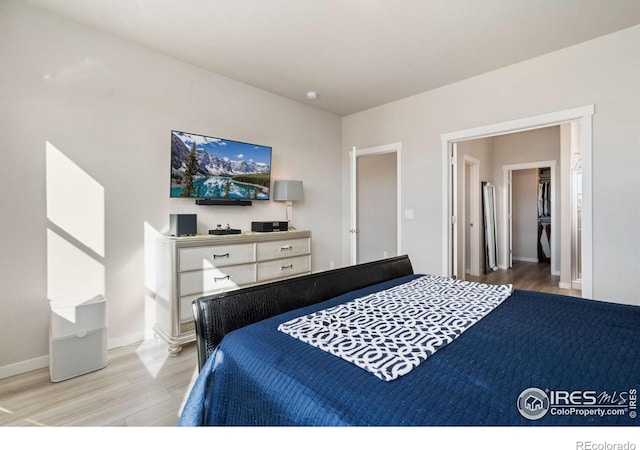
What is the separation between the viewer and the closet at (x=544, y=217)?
644 cm

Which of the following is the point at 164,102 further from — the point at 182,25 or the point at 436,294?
the point at 436,294

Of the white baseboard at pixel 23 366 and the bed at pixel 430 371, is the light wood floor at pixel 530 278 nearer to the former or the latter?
the bed at pixel 430 371

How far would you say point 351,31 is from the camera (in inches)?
98.0

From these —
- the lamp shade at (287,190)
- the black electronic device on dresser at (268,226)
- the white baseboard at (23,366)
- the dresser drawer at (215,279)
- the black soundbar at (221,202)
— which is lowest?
the white baseboard at (23,366)

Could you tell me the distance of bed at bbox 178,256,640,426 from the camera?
75 centimetres

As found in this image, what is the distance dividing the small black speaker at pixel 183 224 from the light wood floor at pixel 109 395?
3.57 feet

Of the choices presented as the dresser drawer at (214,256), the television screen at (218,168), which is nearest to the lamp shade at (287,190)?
the television screen at (218,168)

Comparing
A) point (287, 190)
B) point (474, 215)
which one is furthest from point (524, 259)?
point (287, 190)

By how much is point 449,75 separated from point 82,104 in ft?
11.9

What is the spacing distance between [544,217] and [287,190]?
621 centimetres

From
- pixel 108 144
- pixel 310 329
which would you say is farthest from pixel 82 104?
pixel 310 329

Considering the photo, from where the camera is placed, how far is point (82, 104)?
2.44 metres

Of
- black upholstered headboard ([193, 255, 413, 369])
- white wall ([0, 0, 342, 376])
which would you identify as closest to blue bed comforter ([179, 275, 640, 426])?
black upholstered headboard ([193, 255, 413, 369])

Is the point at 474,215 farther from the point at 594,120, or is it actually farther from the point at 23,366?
the point at 23,366
